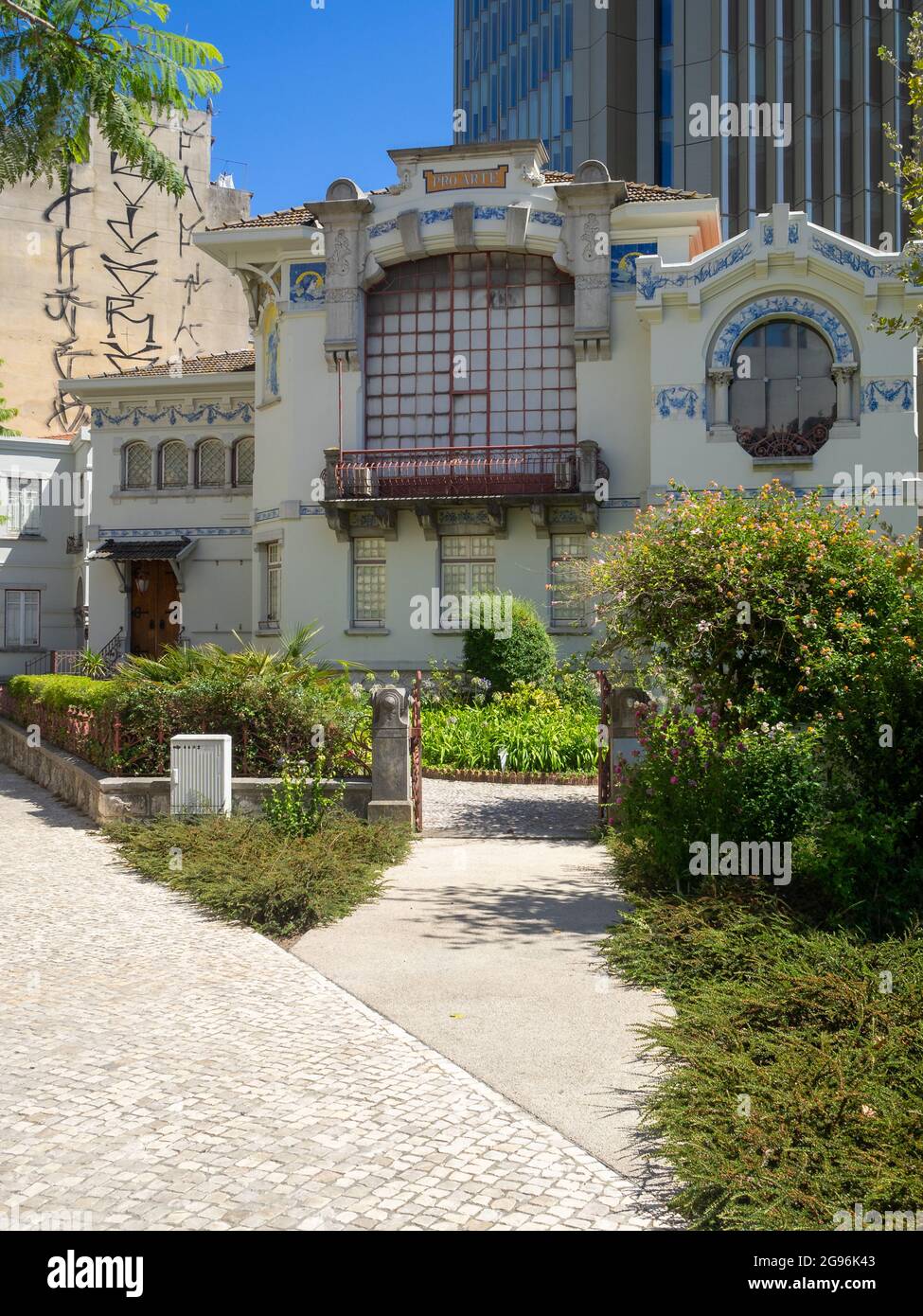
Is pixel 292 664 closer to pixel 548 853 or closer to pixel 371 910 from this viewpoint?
pixel 548 853

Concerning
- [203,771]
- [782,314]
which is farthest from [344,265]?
[203,771]

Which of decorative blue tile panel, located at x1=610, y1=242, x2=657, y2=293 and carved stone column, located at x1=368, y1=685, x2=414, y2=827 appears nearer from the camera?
carved stone column, located at x1=368, y1=685, x2=414, y2=827

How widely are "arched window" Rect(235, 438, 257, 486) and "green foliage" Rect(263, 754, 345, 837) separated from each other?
17.8 m

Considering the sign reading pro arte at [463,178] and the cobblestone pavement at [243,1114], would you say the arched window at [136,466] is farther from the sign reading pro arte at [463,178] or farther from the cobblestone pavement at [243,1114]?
the cobblestone pavement at [243,1114]

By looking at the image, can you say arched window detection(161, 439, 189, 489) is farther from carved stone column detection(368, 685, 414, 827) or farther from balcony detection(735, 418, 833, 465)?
carved stone column detection(368, 685, 414, 827)

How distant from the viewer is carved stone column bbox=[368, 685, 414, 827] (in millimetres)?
12422

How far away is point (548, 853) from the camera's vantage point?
1205 cm

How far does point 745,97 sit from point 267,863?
52.6 metres

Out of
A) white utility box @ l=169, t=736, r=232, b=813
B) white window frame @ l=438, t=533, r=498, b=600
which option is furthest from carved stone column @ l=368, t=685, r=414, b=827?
white window frame @ l=438, t=533, r=498, b=600

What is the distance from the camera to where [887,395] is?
2300cm

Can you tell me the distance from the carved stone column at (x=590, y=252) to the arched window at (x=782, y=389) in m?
3.00

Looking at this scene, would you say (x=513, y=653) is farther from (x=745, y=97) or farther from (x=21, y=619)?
(x=745, y=97)

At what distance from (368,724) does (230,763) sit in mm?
1867

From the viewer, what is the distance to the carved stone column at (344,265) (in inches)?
998
